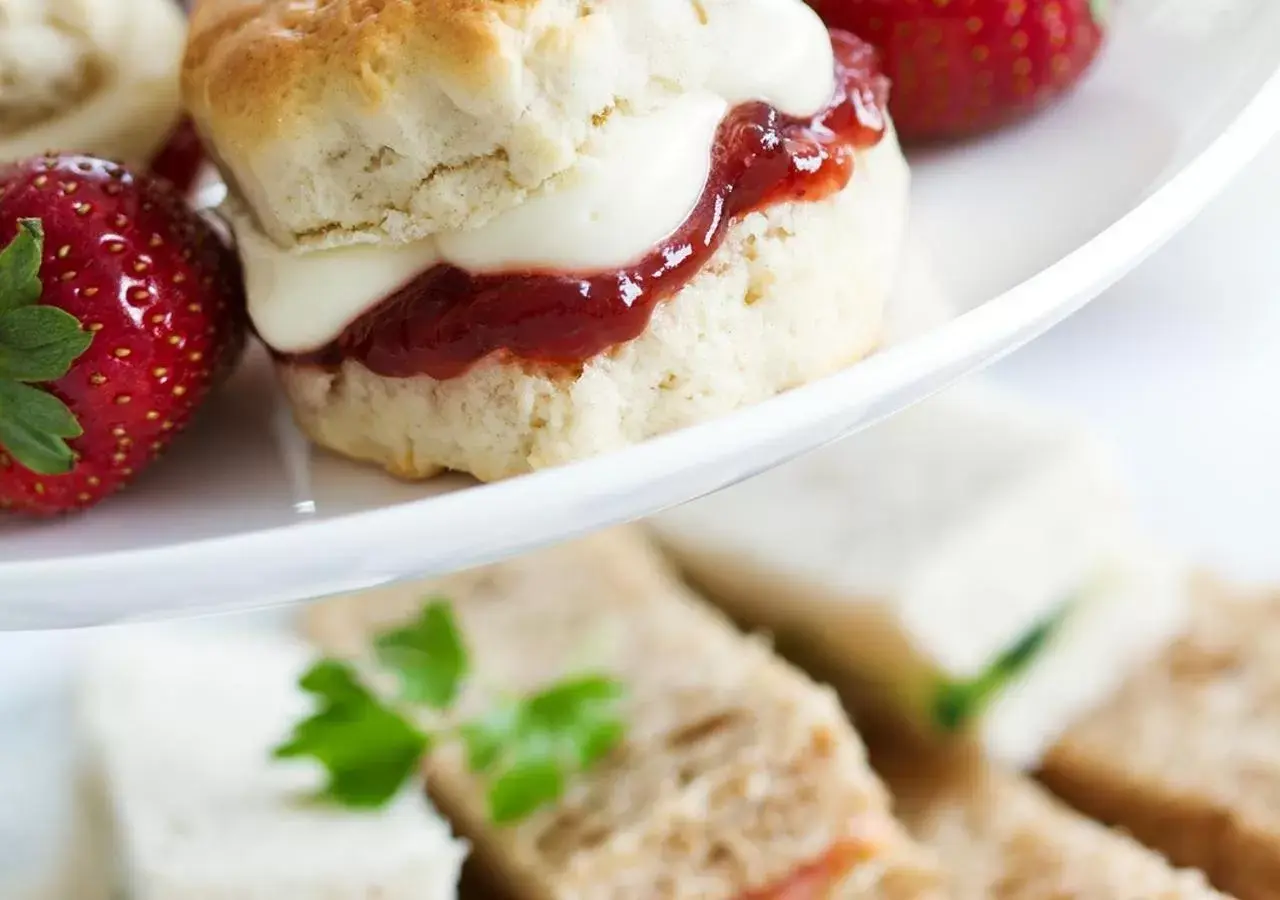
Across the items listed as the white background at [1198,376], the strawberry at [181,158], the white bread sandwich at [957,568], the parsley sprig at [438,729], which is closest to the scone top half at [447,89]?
the strawberry at [181,158]

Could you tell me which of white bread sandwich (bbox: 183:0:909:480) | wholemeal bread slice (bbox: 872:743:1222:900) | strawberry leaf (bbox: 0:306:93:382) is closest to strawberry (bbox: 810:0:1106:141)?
white bread sandwich (bbox: 183:0:909:480)

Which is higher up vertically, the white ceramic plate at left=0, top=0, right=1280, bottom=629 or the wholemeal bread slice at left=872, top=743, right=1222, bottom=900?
the white ceramic plate at left=0, top=0, right=1280, bottom=629

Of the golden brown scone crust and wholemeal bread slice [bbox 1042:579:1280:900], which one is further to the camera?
wholemeal bread slice [bbox 1042:579:1280:900]

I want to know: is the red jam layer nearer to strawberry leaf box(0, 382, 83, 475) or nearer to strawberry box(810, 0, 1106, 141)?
strawberry leaf box(0, 382, 83, 475)

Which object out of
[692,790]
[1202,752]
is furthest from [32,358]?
[1202,752]

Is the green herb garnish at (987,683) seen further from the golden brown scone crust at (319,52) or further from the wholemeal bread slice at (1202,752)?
the golden brown scone crust at (319,52)

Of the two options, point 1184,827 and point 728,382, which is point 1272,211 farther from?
point 728,382
